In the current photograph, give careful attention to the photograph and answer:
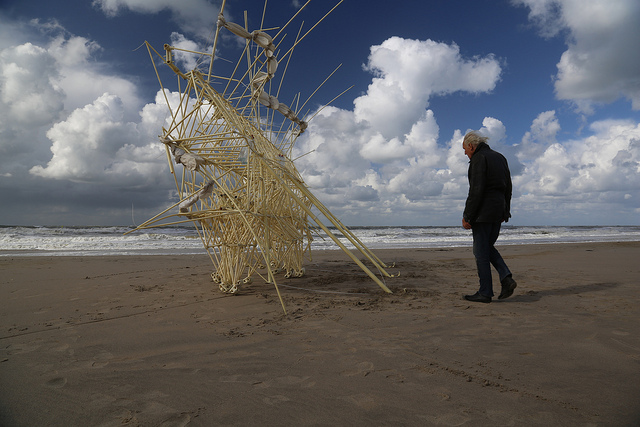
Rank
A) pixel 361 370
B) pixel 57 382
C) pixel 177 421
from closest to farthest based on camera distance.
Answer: pixel 177 421, pixel 57 382, pixel 361 370

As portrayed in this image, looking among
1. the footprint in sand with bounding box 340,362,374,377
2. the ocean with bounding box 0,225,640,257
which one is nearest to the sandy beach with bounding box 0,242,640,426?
the footprint in sand with bounding box 340,362,374,377

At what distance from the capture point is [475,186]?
344 cm

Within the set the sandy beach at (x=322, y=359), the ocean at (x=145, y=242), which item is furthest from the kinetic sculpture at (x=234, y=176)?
the ocean at (x=145, y=242)

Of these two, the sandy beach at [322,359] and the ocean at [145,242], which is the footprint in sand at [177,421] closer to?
the sandy beach at [322,359]

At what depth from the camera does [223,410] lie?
153 cm

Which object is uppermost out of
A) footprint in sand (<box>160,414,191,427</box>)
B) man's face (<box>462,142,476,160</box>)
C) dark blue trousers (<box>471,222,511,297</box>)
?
man's face (<box>462,142,476,160</box>)

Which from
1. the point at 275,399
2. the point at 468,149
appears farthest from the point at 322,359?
the point at 468,149

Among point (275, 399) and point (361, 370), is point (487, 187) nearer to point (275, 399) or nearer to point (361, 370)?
point (361, 370)

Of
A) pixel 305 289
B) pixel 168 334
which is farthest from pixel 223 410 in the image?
pixel 305 289

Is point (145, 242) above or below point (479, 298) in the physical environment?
above

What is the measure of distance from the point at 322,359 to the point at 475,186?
7.83ft

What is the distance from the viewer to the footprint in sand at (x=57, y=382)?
5.79ft

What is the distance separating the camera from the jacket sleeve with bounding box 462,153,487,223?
3.40 meters

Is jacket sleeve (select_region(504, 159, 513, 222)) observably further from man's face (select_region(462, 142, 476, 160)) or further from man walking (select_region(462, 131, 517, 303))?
man's face (select_region(462, 142, 476, 160))
